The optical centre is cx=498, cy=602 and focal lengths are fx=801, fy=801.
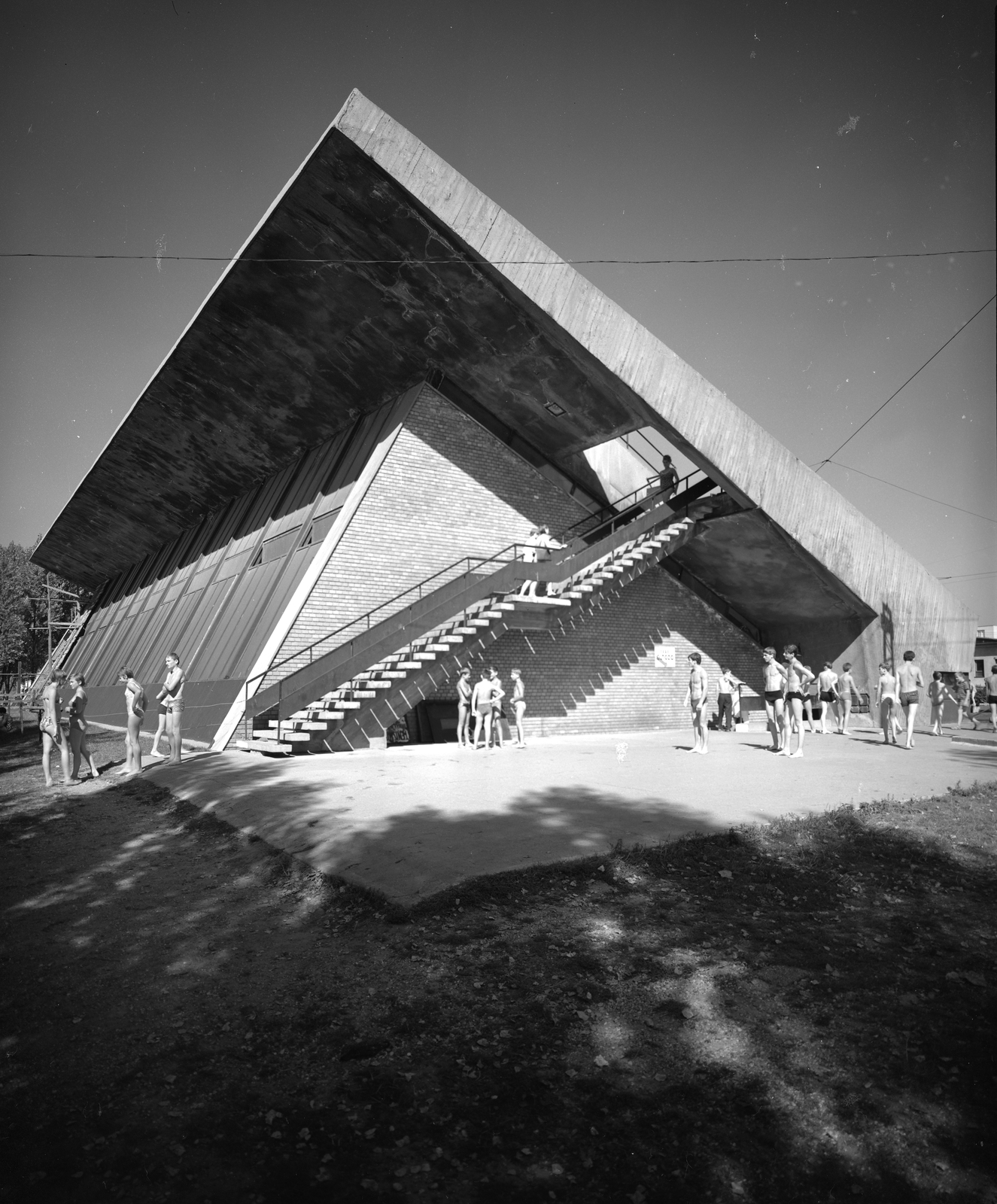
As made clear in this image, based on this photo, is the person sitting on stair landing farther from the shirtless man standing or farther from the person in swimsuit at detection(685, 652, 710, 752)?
the shirtless man standing

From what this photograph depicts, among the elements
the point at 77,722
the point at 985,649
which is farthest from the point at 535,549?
the point at 985,649

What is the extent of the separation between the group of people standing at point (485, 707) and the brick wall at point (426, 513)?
2.77 m

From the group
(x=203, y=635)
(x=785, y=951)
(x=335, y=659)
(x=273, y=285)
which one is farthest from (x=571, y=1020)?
(x=203, y=635)

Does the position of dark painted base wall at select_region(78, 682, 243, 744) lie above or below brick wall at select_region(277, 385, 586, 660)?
below

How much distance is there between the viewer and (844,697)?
19.4 m

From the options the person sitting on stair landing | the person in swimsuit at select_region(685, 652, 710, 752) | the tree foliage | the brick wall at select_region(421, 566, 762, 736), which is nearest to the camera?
the person in swimsuit at select_region(685, 652, 710, 752)

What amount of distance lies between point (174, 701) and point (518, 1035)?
1025 cm

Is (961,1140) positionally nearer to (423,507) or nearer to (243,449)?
(423,507)

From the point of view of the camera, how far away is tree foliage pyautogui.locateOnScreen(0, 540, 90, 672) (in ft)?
169

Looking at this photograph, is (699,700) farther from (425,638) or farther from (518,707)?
(425,638)

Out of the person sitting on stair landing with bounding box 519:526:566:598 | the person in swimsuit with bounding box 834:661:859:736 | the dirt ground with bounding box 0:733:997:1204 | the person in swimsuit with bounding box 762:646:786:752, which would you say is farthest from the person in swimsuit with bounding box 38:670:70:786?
the person in swimsuit with bounding box 834:661:859:736

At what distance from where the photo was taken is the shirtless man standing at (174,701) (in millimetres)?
12102

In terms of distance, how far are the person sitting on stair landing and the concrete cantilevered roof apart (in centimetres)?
205

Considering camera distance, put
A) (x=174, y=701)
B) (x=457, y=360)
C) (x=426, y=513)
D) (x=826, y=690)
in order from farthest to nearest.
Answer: (x=826, y=690) → (x=426, y=513) → (x=457, y=360) → (x=174, y=701)
